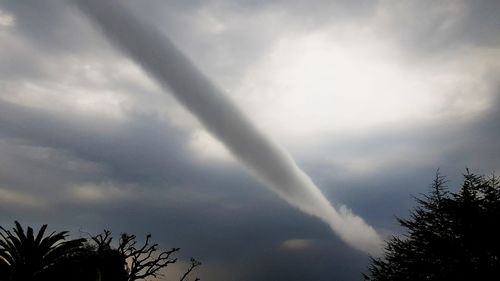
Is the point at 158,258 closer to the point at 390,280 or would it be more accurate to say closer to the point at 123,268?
the point at 123,268

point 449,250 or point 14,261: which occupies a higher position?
point 449,250

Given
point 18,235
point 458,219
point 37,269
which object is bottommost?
point 37,269

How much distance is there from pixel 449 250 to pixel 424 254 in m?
2.58

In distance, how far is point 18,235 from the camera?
51.2 feet

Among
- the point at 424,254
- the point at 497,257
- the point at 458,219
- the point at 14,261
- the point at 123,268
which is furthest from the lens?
the point at 123,268

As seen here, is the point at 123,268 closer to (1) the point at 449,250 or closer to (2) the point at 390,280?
(2) the point at 390,280

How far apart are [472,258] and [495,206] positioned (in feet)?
10.8

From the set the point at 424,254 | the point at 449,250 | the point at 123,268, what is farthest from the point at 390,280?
the point at 123,268

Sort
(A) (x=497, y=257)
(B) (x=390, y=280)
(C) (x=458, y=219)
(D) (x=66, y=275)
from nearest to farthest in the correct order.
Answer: (D) (x=66, y=275), (A) (x=497, y=257), (C) (x=458, y=219), (B) (x=390, y=280)

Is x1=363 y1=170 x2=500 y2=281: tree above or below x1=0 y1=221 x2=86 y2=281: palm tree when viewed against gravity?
above

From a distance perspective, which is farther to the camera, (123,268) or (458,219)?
(123,268)

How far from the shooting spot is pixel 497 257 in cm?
1922

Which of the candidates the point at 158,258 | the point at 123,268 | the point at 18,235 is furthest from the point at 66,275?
the point at 123,268

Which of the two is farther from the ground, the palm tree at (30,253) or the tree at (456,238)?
the tree at (456,238)
